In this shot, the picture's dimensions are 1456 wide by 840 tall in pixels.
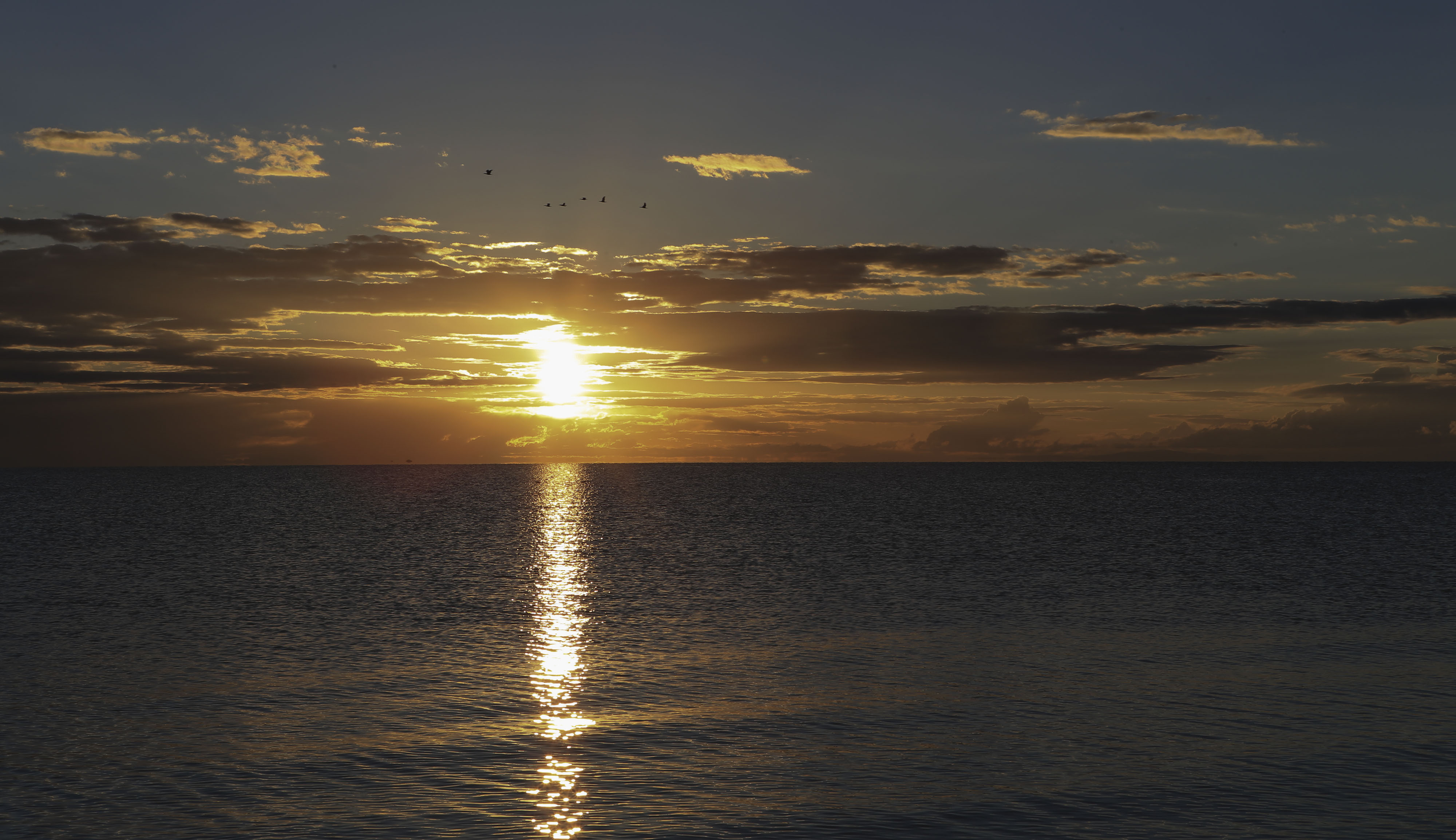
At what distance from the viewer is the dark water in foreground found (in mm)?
18844

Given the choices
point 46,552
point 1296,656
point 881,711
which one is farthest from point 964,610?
point 46,552

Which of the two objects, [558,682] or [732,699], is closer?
[732,699]

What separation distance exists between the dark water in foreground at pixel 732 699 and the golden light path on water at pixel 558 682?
146 millimetres

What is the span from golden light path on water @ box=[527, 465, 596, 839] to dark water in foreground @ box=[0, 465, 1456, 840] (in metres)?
0.15

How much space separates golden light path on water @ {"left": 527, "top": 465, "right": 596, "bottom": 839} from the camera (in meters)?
18.8

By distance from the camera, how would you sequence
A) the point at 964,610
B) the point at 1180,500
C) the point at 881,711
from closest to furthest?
the point at 881,711
the point at 964,610
the point at 1180,500

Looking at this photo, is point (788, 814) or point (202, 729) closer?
point (788, 814)

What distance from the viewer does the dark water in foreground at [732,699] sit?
18844mm

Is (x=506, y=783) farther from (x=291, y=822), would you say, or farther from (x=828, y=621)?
(x=828, y=621)

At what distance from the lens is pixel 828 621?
4119 cm

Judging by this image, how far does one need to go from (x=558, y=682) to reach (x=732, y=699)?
561 cm

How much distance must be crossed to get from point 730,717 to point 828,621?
16288mm

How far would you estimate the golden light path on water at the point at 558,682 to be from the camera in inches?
739

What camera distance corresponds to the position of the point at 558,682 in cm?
2970
